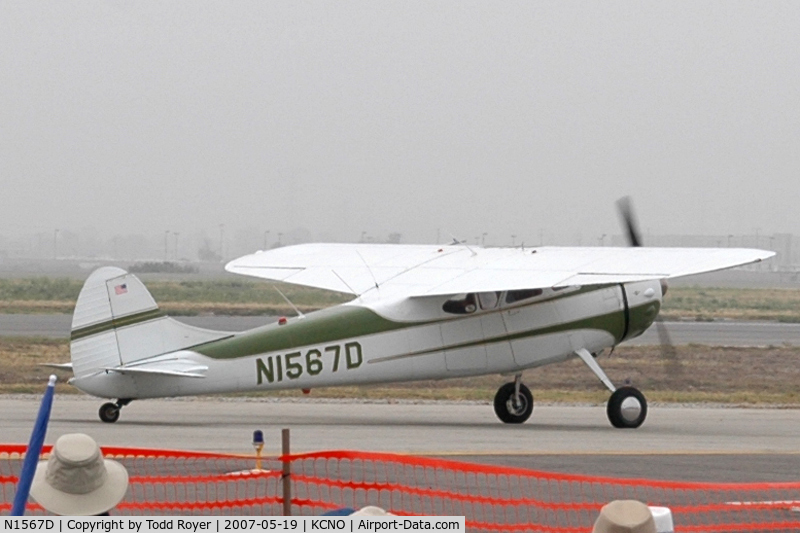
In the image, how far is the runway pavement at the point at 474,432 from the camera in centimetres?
1376

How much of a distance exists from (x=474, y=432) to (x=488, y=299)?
2012mm

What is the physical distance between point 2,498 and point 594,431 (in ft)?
27.6

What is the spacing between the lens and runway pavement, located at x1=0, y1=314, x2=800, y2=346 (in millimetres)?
38344

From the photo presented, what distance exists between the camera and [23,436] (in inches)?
589

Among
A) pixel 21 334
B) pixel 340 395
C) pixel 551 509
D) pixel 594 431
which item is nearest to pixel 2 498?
pixel 551 509

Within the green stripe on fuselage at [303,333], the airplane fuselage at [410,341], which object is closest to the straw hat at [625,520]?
the green stripe on fuselage at [303,333]

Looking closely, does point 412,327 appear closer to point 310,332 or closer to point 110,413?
point 310,332

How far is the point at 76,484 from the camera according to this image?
5.01 meters

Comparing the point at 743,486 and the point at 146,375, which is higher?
the point at 146,375

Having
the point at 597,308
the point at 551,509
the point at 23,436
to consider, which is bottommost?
the point at 551,509

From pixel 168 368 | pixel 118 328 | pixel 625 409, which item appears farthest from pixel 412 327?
pixel 118 328

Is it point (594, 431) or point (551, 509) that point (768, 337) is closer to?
point (594, 431)

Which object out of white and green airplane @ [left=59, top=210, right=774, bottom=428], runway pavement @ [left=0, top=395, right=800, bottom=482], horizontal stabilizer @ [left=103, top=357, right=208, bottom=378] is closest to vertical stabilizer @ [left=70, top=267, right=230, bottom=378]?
white and green airplane @ [left=59, top=210, right=774, bottom=428]

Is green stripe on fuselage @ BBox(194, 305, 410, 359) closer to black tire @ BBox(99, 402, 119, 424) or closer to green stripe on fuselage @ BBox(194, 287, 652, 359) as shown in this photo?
green stripe on fuselage @ BBox(194, 287, 652, 359)
